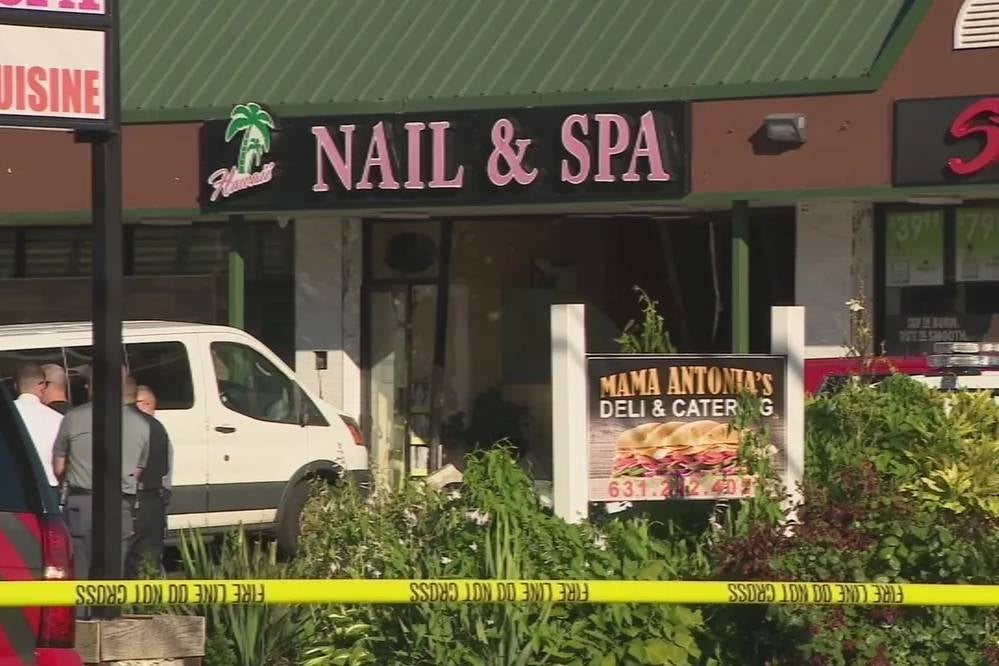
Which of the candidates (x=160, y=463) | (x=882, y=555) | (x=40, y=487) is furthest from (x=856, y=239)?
(x=40, y=487)

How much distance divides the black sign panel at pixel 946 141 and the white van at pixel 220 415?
551cm

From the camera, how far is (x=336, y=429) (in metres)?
16.2

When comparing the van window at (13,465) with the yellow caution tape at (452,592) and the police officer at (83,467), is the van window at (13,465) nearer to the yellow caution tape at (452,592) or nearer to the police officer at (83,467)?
the yellow caution tape at (452,592)

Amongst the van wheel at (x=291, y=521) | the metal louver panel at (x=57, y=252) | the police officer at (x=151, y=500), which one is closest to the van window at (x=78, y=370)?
the van wheel at (x=291, y=521)

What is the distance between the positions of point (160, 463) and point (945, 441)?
4973mm

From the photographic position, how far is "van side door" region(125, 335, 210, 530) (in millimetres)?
14664

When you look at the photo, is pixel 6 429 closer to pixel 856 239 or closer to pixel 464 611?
pixel 464 611

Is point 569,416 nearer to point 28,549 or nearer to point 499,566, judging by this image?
point 499,566

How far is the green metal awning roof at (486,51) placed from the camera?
Answer: 18.0m

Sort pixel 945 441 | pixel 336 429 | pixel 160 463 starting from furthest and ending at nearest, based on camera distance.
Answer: pixel 336 429 < pixel 160 463 < pixel 945 441

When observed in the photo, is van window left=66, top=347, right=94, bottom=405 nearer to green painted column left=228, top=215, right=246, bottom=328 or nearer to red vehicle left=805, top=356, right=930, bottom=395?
red vehicle left=805, top=356, right=930, bottom=395

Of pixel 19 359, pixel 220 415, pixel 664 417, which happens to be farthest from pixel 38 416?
pixel 664 417

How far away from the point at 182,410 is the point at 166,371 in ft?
1.05

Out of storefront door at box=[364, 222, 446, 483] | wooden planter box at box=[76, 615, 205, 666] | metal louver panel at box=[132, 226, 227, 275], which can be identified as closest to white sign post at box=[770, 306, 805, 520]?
wooden planter box at box=[76, 615, 205, 666]
